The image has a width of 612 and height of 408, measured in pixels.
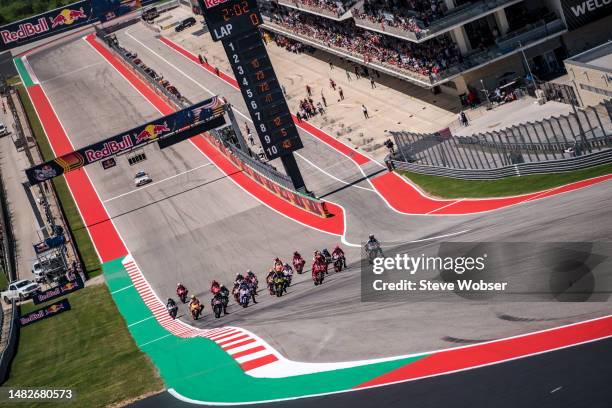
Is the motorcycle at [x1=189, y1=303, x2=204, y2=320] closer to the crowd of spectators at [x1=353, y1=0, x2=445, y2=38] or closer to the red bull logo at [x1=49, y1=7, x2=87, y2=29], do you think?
the crowd of spectators at [x1=353, y1=0, x2=445, y2=38]

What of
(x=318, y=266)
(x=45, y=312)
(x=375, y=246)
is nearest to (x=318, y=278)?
(x=318, y=266)

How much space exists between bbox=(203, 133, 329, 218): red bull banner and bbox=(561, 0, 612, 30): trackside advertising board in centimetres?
2224

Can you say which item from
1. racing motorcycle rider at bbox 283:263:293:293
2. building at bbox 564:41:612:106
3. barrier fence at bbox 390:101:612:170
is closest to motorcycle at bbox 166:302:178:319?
racing motorcycle rider at bbox 283:263:293:293

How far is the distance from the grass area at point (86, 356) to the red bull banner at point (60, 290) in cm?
58

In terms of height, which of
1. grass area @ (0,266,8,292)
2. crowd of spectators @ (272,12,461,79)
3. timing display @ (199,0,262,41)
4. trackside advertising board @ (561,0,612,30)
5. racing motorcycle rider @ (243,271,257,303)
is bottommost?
racing motorcycle rider @ (243,271,257,303)

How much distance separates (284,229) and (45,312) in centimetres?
1513

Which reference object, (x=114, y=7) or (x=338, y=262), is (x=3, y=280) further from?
(x=114, y=7)

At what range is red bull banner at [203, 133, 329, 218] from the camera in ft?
192

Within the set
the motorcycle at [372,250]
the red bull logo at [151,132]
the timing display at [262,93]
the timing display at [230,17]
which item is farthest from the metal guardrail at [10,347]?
the timing display at [230,17]

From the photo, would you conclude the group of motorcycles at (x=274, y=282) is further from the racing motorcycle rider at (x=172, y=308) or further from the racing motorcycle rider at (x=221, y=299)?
the racing motorcycle rider at (x=172, y=308)

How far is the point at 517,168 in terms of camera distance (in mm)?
49750

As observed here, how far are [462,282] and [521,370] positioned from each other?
780 centimetres

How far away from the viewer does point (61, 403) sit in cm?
4178

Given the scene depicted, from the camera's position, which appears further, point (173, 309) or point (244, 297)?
point (173, 309)
